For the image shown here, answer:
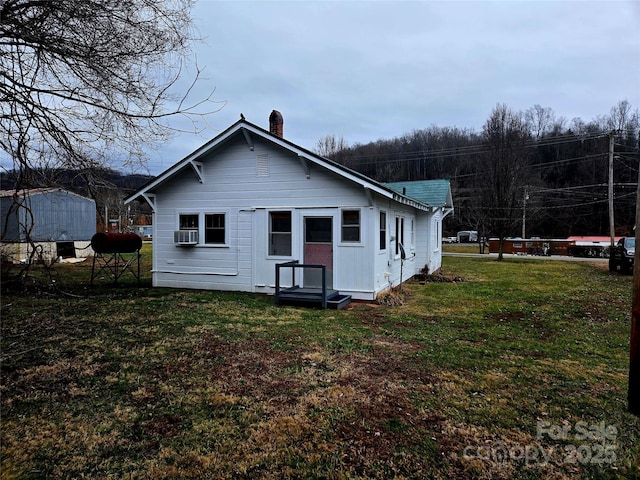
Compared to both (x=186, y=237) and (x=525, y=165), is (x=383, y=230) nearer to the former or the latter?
(x=186, y=237)

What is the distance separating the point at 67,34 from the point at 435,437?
19.2ft

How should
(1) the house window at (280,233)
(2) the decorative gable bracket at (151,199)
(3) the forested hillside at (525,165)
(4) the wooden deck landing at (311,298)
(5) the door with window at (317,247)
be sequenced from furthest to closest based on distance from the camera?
1. (3) the forested hillside at (525,165)
2. (2) the decorative gable bracket at (151,199)
3. (1) the house window at (280,233)
4. (5) the door with window at (317,247)
5. (4) the wooden deck landing at (311,298)

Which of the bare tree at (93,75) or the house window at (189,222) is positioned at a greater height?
the bare tree at (93,75)

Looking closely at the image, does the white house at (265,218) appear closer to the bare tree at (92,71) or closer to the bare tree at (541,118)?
the bare tree at (92,71)

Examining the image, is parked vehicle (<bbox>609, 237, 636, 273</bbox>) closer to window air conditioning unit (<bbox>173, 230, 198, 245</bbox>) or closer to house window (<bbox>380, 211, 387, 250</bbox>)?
house window (<bbox>380, 211, 387, 250</bbox>)

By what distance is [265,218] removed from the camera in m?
9.88

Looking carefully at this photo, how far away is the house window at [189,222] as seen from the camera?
424 inches

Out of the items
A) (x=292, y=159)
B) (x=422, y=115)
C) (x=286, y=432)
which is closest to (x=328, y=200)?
(x=292, y=159)

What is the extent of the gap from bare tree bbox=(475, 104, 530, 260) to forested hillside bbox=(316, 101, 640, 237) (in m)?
0.07

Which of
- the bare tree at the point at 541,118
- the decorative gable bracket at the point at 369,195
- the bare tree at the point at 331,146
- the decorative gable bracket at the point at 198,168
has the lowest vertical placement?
the decorative gable bracket at the point at 369,195

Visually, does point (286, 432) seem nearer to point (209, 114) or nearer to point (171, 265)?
point (209, 114)

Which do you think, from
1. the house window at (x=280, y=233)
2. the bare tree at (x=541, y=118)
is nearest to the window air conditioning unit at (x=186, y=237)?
the house window at (x=280, y=233)

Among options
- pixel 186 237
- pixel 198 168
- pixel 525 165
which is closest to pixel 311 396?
pixel 186 237

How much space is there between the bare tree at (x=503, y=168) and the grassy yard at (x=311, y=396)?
18.8 m
